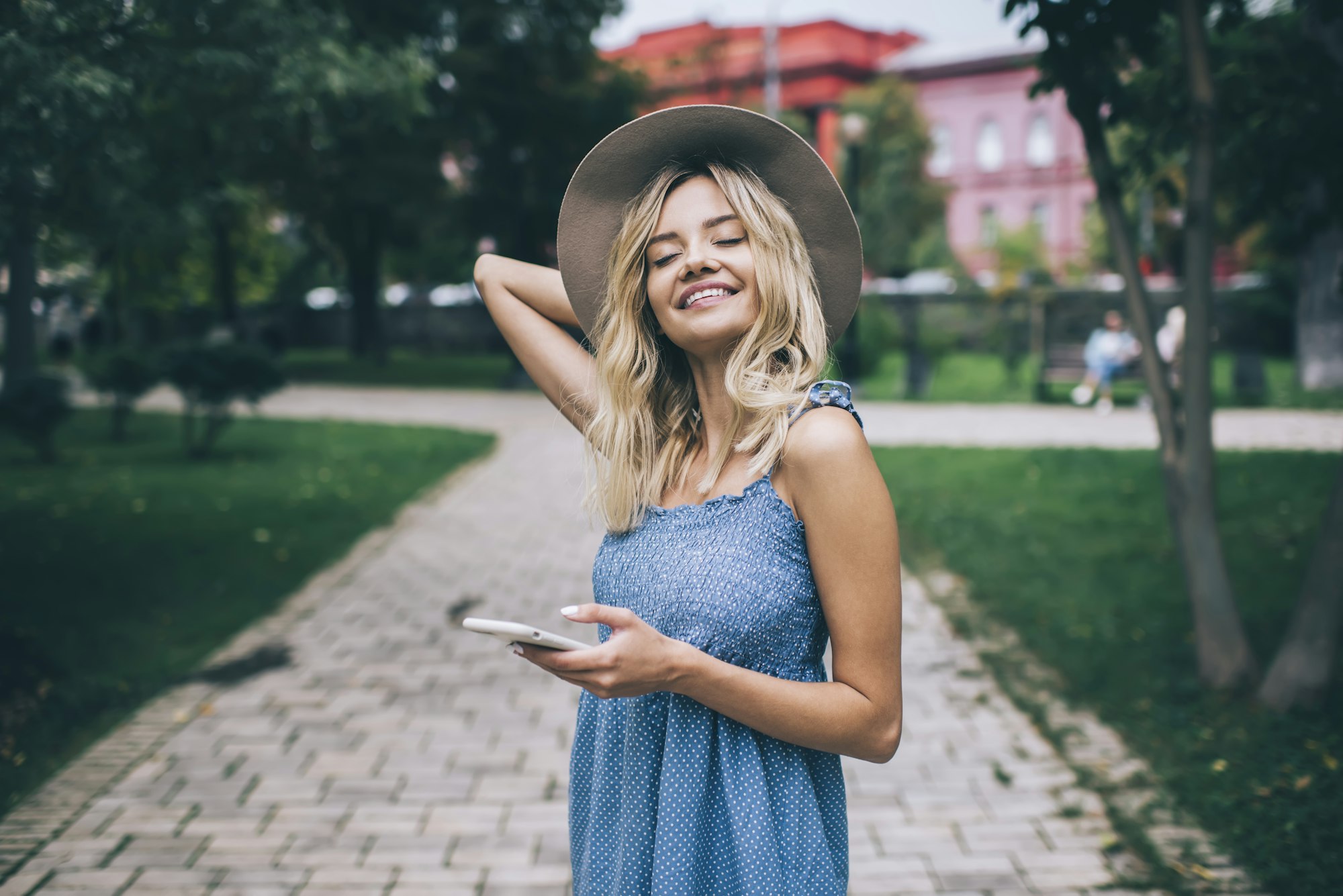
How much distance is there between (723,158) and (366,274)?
28.1m

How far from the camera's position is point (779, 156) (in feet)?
5.91

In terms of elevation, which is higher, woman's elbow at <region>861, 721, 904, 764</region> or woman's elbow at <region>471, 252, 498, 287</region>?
woman's elbow at <region>471, 252, 498, 287</region>

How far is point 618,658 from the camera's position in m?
1.42

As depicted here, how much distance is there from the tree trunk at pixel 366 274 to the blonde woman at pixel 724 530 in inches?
1029

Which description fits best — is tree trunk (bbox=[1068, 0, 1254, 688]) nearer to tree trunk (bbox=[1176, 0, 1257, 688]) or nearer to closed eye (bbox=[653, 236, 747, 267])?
tree trunk (bbox=[1176, 0, 1257, 688])

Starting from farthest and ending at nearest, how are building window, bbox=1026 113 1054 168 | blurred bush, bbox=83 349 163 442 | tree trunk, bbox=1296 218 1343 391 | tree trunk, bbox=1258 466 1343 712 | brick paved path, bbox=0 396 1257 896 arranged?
building window, bbox=1026 113 1054 168 < tree trunk, bbox=1296 218 1343 391 < blurred bush, bbox=83 349 163 442 < tree trunk, bbox=1258 466 1343 712 < brick paved path, bbox=0 396 1257 896

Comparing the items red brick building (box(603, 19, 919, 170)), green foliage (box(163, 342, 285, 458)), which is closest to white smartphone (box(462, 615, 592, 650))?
green foliage (box(163, 342, 285, 458))

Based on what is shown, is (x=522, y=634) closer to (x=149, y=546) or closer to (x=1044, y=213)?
(x=149, y=546)

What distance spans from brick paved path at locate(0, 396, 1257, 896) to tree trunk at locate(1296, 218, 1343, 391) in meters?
14.2

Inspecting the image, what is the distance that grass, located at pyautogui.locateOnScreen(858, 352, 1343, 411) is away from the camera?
1614cm

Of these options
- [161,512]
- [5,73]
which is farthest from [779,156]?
[161,512]

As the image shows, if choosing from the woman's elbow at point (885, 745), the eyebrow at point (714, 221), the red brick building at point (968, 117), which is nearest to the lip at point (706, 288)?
the eyebrow at point (714, 221)

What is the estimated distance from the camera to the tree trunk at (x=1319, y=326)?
665 inches

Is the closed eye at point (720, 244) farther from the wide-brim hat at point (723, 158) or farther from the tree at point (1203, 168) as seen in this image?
the tree at point (1203, 168)
